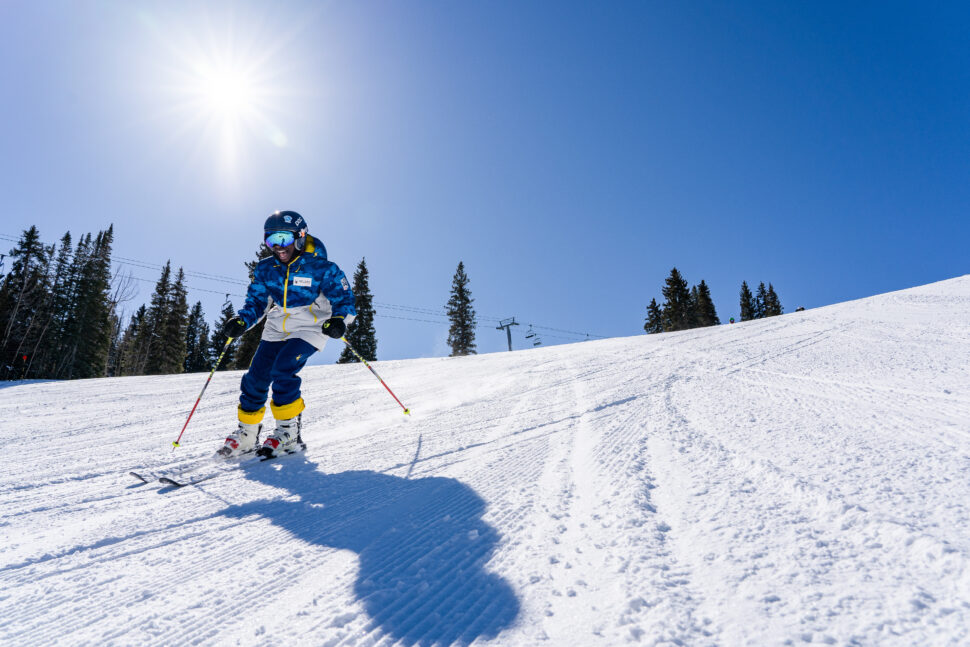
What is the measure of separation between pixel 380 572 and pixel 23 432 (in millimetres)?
4971

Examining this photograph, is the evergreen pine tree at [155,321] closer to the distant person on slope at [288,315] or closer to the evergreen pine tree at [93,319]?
the evergreen pine tree at [93,319]

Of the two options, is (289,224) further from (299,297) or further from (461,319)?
(461,319)

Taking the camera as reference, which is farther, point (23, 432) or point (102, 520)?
point (23, 432)

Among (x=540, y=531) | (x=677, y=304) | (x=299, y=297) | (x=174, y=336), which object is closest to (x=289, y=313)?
(x=299, y=297)

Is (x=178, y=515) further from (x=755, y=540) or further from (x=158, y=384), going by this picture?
(x=158, y=384)

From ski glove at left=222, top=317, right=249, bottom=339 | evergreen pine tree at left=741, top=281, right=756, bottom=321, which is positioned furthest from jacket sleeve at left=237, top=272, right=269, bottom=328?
evergreen pine tree at left=741, top=281, right=756, bottom=321

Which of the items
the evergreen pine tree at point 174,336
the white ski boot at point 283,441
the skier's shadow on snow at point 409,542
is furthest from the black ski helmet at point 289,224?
the evergreen pine tree at point 174,336

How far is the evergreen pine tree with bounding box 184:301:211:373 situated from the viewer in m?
55.0

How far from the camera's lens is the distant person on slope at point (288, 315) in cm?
354

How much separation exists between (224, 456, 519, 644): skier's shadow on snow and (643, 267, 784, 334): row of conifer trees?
51.3 meters

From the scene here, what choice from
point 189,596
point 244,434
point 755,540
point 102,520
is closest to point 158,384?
point 244,434

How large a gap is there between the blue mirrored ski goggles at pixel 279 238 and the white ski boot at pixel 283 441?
1576 mm

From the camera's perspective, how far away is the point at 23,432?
409 cm

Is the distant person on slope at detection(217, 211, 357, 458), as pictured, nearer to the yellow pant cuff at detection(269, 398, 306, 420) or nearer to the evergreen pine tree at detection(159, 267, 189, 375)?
the yellow pant cuff at detection(269, 398, 306, 420)
